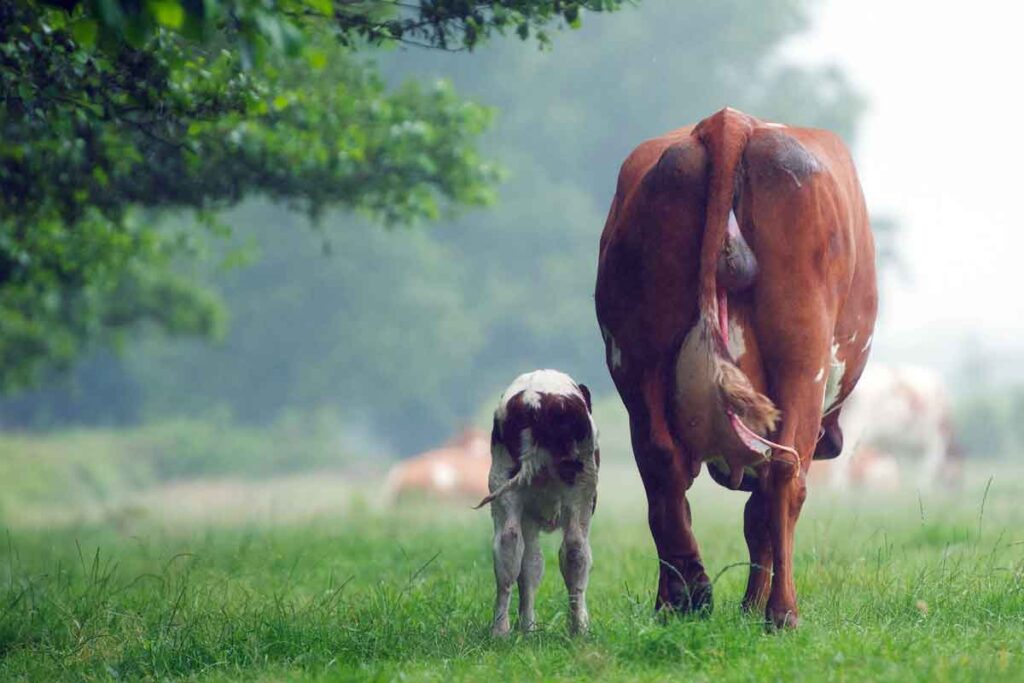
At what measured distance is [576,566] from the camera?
19.1ft

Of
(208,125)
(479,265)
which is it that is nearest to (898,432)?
(208,125)

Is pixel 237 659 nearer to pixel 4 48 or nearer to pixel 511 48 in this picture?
pixel 4 48

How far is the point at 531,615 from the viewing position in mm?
5965

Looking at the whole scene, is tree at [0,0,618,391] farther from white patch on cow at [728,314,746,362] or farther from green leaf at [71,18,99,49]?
white patch on cow at [728,314,746,362]

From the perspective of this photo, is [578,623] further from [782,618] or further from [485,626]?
[782,618]

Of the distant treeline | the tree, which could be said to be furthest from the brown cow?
the distant treeline

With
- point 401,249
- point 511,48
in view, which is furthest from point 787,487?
point 511,48

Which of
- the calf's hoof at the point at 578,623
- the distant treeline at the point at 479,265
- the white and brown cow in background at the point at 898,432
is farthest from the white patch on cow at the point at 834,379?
the distant treeline at the point at 479,265

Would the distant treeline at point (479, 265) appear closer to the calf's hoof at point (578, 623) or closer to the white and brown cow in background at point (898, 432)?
the white and brown cow in background at point (898, 432)

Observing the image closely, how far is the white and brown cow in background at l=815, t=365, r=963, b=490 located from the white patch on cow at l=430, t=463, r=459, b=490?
18.7ft

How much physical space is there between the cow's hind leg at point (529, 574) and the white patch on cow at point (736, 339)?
1180 millimetres

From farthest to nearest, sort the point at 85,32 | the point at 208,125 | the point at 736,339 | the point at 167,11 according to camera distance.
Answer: the point at 208,125 < the point at 736,339 < the point at 85,32 < the point at 167,11

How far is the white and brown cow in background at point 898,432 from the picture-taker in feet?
70.5

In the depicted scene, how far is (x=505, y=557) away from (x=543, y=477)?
0.36m
